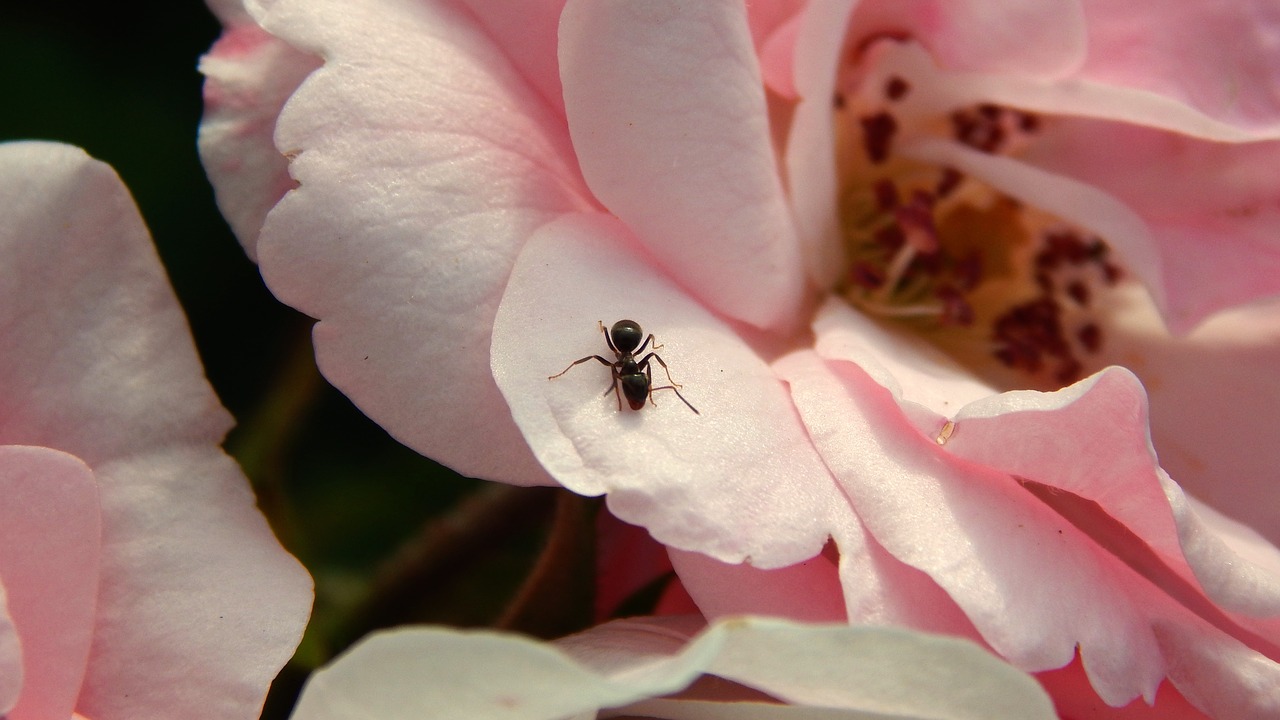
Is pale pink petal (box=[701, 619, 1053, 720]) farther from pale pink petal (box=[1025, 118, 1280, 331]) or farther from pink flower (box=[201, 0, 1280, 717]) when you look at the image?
pale pink petal (box=[1025, 118, 1280, 331])

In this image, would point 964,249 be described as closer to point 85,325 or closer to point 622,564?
point 622,564

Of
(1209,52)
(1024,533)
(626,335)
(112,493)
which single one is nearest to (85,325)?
(112,493)

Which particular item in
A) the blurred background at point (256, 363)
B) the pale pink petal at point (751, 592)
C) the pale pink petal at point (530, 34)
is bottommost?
the blurred background at point (256, 363)

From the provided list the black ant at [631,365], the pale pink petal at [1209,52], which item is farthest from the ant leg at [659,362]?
the pale pink petal at [1209,52]

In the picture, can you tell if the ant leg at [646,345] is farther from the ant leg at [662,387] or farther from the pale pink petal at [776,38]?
the pale pink petal at [776,38]

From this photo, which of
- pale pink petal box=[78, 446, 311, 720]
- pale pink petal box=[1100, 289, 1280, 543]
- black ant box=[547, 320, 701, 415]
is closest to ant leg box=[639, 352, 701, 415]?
black ant box=[547, 320, 701, 415]
